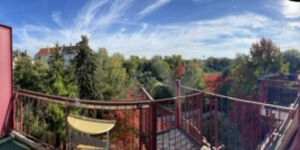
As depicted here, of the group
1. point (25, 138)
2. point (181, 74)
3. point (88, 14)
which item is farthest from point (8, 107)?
point (181, 74)

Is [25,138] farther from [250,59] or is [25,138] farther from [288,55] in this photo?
[288,55]

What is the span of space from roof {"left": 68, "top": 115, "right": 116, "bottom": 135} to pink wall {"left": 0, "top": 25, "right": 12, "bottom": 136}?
1602mm

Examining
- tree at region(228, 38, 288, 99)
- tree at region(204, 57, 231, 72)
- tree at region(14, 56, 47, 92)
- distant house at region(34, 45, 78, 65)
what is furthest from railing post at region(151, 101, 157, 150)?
tree at region(204, 57, 231, 72)

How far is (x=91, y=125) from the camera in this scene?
78.7 inches

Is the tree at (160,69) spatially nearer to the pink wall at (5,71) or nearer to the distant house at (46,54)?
the distant house at (46,54)

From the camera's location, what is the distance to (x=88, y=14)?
31.2 feet

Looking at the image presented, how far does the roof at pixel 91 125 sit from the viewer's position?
193cm

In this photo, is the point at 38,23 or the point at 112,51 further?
the point at 112,51

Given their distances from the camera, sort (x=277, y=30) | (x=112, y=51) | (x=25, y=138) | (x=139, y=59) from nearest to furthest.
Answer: (x=25, y=138) → (x=277, y=30) → (x=112, y=51) → (x=139, y=59)

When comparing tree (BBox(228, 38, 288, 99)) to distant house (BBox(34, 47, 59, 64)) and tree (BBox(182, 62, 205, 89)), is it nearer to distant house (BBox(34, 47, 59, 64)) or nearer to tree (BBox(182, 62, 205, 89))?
tree (BBox(182, 62, 205, 89))

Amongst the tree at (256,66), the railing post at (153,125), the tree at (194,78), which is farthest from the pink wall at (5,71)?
the tree at (194,78)

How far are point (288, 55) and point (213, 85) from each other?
168 inches

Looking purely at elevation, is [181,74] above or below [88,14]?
below

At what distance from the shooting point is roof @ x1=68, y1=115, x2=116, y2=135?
193 centimetres
